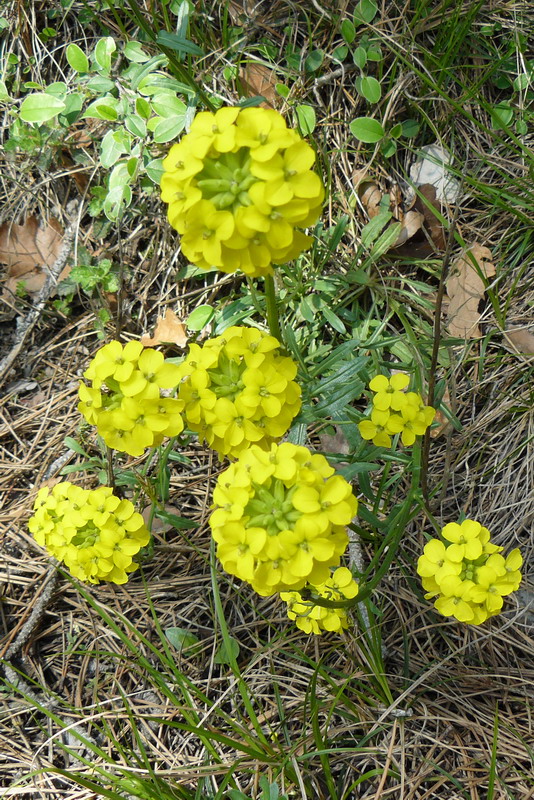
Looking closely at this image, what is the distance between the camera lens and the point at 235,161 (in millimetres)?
1847

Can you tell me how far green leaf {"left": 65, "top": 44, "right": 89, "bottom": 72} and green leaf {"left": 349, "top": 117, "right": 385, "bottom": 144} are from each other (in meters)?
1.31

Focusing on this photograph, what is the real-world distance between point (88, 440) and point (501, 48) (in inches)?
111

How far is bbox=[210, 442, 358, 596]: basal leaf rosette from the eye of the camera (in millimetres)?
1830

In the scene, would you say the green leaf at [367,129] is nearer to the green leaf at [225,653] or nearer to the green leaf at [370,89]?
the green leaf at [370,89]

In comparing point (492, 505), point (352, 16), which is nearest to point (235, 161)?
point (492, 505)

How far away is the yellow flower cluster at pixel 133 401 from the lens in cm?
224

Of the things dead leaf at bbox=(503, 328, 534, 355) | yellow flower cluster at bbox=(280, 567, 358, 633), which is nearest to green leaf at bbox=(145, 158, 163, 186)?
dead leaf at bbox=(503, 328, 534, 355)

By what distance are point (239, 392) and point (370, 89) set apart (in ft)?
6.16

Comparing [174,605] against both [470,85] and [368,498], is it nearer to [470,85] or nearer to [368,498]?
[368,498]

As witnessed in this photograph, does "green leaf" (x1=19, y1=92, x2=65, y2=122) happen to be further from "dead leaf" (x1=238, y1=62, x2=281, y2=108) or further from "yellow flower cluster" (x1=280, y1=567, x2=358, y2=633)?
"yellow flower cluster" (x1=280, y1=567, x2=358, y2=633)

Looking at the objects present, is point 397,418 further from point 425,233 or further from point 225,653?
point 425,233

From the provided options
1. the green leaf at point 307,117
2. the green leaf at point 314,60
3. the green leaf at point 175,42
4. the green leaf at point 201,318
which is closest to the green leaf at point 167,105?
the green leaf at point 175,42

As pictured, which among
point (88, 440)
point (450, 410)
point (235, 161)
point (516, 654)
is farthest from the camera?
point (88, 440)

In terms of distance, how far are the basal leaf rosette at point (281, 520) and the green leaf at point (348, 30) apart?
2327 millimetres
